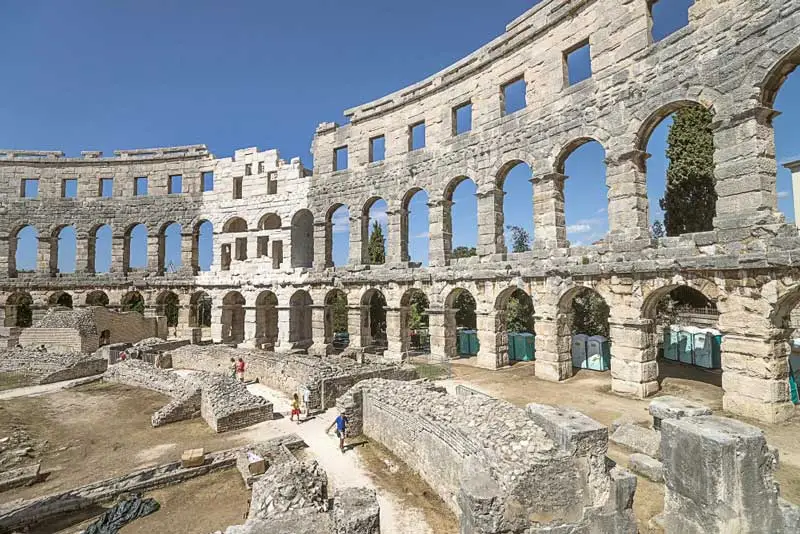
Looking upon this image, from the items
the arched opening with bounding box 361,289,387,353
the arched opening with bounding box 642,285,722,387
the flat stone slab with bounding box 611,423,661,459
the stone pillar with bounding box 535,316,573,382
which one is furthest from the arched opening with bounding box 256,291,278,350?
the flat stone slab with bounding box 611,423,661,459

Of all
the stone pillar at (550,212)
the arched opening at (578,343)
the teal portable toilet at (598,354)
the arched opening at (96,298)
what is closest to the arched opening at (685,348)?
the teal portable toilet at (598,354)

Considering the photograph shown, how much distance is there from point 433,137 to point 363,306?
9853 millimetres

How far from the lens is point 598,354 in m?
18.0

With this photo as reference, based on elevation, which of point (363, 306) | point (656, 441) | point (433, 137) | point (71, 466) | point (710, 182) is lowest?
point (71, 466)

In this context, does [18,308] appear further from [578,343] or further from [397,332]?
[578,343]

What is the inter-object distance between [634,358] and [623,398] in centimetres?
131

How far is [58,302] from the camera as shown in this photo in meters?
32.1

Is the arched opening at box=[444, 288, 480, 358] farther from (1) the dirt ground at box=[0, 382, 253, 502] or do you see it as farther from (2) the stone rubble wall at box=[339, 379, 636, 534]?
(2) the stone rubble wall at box=[339, 379, 636, 534]

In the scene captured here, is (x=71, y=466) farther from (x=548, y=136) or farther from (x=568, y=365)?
(x=548, y=136)

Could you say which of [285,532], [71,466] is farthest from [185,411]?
[285,532]

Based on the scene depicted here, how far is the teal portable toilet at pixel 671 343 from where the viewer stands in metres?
18.7

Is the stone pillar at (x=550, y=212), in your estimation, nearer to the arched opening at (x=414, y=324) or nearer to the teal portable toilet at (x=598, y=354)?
the teal portable toilet at (x=598, y=354)

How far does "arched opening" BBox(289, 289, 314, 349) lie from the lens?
86.7ft

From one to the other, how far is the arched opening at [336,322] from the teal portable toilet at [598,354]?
1335 cm
